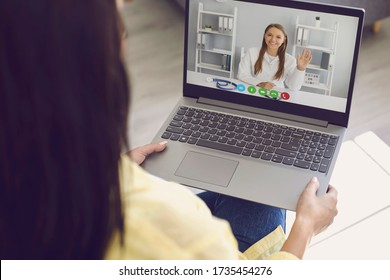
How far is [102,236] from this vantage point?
26.5 inches

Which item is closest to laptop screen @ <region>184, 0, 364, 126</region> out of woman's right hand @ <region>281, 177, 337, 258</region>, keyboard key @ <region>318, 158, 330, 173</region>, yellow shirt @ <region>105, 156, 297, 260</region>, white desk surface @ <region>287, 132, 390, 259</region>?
keyboard key @ <region>318, 158, 330, 173</region>

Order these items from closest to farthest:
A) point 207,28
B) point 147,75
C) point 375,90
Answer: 1. point 207,28
2. point 375,90
3. point 147,75

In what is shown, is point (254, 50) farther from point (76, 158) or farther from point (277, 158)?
point (76, 158)

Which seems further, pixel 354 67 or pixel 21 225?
pixel 354 67

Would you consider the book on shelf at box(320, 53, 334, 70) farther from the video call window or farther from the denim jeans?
the denim jeans

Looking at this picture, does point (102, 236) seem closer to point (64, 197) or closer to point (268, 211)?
point (64, 197)

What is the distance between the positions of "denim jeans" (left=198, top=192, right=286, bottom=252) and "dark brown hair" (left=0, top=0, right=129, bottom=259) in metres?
0.47

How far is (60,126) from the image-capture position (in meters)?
0.60

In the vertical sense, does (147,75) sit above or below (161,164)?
below

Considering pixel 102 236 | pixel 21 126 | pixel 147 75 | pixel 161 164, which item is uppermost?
pixel 21 126

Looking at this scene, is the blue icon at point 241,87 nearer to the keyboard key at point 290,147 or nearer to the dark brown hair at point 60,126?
the keyboard key at point 290,147

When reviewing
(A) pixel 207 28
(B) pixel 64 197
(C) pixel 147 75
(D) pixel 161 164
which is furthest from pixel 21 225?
(C) pixel 147 75

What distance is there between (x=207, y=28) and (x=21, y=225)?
0.68 meters

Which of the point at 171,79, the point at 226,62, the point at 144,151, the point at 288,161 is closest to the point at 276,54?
the point at 226,62
